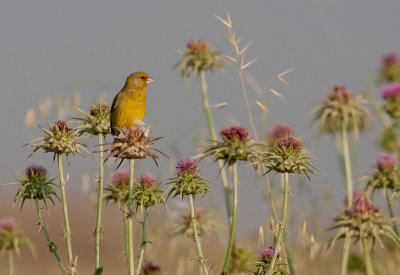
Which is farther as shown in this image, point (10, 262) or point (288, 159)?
point (10, 262)

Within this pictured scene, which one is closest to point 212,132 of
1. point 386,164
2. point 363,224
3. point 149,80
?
point 149,80

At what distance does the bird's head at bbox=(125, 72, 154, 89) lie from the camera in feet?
29.7

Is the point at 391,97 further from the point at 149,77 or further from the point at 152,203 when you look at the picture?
the point at 152,203

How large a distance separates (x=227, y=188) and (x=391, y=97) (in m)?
3.14

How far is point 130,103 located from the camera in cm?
→ 852

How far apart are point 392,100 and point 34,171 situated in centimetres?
586

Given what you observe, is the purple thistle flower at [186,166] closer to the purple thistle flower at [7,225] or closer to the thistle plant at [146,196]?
the thistle plant at [146,196]

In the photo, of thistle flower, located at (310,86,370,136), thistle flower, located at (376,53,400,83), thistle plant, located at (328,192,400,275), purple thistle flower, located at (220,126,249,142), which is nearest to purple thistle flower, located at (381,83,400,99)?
thistle flower, located at (310,86,370,136)

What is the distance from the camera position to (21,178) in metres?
7.30

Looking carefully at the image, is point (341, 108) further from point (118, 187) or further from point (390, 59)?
point (390, 59)

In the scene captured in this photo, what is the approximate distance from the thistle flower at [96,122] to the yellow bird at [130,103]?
0.15 metres

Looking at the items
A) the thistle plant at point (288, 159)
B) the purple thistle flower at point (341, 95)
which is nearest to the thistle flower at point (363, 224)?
the thistle plant at point (288, 159)

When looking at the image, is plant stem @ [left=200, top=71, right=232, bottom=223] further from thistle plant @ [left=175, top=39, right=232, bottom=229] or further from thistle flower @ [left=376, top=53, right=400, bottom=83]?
thistle flower @ [left=376, top=53, right=400, bottom=83]

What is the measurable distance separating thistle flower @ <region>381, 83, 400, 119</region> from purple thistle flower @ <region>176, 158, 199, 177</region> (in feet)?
14.5
